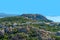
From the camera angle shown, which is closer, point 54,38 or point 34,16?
point 54,38

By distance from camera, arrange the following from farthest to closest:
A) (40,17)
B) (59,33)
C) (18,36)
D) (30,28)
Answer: (40,17), (59,33), (30,28), (18,36)

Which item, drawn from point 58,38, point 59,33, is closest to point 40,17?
point 59,33

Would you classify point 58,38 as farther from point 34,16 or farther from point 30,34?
point 34,16

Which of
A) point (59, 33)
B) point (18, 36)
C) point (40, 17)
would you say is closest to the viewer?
point (18, 36)

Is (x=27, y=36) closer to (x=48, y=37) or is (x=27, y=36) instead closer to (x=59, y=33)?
(x=48, y=37)

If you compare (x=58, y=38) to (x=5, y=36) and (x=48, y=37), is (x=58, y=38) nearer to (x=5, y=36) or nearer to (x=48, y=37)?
(x=48, y=37)

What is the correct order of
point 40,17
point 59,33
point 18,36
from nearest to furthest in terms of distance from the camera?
point 18,36, point 59,33, point 40,17

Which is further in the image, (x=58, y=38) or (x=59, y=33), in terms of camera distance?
(x=59, y=33)

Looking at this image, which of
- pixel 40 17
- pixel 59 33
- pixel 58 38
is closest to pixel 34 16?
pixel 40 17

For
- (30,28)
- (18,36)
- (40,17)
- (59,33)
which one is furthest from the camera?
(40,17)
